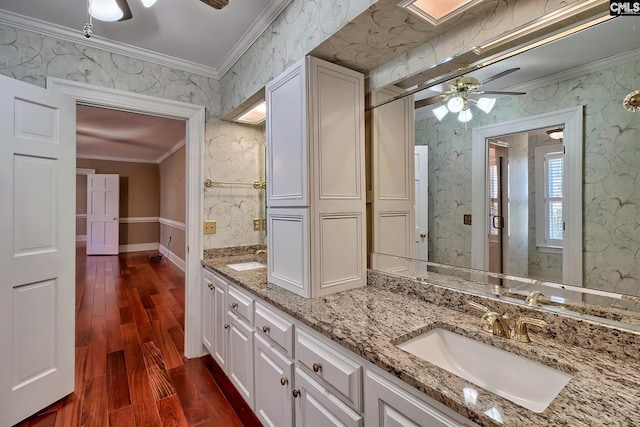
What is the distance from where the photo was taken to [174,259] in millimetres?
6406

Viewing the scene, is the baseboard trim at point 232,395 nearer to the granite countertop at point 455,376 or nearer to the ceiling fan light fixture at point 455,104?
the granite countertop at point 455,376

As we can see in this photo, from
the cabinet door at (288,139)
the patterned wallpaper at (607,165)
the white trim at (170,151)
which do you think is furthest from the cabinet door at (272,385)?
the white trim at (170,151)

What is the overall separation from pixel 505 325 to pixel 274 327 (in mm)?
979

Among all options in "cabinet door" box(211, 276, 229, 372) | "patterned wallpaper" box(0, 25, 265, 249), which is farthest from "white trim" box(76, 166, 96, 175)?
"cabinet door" box(211, 276, 229, 372)

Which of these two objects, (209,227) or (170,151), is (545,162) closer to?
(209,227)

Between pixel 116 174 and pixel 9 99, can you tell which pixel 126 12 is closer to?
pixel 9 99

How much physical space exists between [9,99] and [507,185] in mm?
2630

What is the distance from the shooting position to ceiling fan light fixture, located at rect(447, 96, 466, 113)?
1376 millimetres

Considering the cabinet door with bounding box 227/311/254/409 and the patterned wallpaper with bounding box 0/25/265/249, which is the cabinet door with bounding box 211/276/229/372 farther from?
the patterned wallpaper with bounding box 0/25/265/249

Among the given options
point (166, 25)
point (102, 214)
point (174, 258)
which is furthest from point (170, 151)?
point (166, 25)

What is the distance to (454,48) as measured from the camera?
4.18 feet

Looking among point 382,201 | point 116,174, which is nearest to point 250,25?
point 382,201

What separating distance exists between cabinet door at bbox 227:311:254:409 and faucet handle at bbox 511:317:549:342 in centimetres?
128

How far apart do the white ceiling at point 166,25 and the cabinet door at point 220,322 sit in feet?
5.60
